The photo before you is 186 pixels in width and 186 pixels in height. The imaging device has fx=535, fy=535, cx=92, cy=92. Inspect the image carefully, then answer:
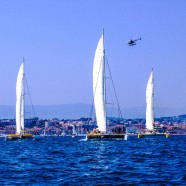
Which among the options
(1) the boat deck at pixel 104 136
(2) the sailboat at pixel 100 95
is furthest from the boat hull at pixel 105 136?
(2) the sailboat at pixel 100 95

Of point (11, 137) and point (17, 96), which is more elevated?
point (17, 96)

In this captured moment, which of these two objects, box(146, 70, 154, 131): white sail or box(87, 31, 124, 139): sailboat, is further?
box(146, 70, 154, 131): white sail

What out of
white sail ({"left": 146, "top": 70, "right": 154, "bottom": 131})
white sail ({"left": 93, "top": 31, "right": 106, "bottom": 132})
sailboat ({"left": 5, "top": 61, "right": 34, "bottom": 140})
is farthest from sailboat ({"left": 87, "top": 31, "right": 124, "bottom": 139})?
white sail ({"left": 146, "top": 70, "right": 154, "bottom": 131})

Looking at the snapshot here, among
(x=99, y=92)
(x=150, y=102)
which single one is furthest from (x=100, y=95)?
(x=150, y=102)

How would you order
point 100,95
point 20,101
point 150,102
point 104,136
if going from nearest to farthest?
point 104,136
point 100,95
point 20,101
point 150,102

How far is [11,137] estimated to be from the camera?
319 feet

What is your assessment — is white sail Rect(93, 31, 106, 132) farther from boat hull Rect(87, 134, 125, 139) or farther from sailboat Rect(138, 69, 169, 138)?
sailboat Rect(138, 69, 169, 138)

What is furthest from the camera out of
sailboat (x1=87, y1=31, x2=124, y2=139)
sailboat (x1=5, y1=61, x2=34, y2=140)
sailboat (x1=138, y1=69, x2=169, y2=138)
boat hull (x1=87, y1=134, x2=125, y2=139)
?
sailboat (x1=138, y1=69, x2=169, y2=138)

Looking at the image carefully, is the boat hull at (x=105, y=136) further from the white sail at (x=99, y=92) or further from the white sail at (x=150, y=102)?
the white sail at (x=150, y=102)

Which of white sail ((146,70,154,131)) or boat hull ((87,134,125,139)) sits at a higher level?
white sail ((146,70,154,131))

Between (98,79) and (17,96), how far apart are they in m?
28.1

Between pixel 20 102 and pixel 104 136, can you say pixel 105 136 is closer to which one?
pixel 104 136

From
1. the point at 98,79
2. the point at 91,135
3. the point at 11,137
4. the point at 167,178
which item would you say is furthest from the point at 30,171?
the point at 11,137

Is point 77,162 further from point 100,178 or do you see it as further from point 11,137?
point 11,137
